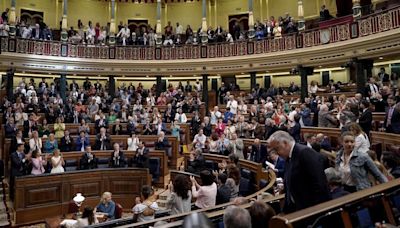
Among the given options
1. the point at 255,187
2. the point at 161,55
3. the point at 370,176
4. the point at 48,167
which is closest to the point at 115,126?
the point at 48,167

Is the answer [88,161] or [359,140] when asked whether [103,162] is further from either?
[359,140]

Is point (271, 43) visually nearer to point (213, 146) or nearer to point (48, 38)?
point (213, 146)

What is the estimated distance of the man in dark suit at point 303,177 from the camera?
251 centimetres

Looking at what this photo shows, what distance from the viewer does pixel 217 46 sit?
17.2 metres

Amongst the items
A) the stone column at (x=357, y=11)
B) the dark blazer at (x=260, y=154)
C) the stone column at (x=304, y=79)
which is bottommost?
the dark blazer at (x=260, y=154)

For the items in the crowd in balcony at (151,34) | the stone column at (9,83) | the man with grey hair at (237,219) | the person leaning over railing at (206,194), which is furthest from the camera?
the crowd in balcony at (151,34)

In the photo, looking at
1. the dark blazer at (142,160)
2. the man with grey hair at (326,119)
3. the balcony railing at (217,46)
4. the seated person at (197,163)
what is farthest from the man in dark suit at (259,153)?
the balcony railing at (217,46)

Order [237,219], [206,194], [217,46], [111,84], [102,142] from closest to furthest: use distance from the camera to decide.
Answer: [237,219], [206,194], [102,142], [217,46], [111,84]

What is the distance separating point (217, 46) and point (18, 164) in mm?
11418

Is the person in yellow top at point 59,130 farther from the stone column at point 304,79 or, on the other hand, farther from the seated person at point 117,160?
the stone column at point 304,79

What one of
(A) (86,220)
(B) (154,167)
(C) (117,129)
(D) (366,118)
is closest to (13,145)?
(C) (117,129)

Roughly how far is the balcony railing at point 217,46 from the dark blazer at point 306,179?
9859 millimetres

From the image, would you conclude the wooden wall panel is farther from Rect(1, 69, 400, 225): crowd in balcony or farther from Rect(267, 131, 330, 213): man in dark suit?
Rect(267, 131, 330, 213): man in dark suit

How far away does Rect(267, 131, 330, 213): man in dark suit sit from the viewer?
98.9 inches
